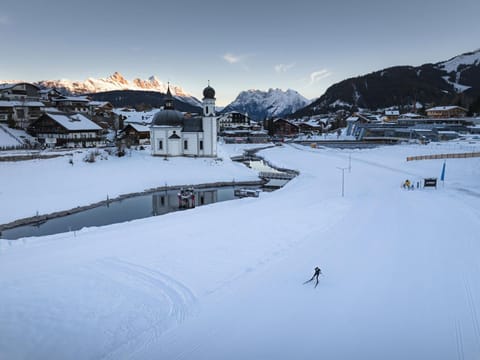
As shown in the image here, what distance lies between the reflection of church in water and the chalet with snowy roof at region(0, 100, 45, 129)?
110 ft

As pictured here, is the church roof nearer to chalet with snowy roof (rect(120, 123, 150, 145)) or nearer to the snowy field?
chalet with snowy roof (rect(120, 123, 150, 145))

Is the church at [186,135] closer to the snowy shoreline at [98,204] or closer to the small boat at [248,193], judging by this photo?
the snowy shoreline at [98,204]

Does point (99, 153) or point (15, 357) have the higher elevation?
point (99, 153)

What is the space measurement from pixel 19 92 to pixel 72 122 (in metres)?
21.4

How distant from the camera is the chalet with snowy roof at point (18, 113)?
52.4 meters

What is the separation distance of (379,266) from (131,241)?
1152 centimetres

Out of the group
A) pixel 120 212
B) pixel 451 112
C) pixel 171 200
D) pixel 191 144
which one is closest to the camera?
pixel 120 212

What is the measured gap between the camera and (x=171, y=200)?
31.4 metres

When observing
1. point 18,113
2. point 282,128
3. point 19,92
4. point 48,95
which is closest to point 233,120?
point 282,128

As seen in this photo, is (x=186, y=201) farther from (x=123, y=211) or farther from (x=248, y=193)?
(x=248, y=193)

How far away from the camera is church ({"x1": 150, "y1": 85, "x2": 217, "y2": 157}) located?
48.4 meters

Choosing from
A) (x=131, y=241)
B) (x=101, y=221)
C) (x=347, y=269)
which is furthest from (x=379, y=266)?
(x=101, y=221)

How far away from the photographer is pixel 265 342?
9078 millimetres

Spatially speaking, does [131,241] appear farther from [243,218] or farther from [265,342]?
[265,342]
